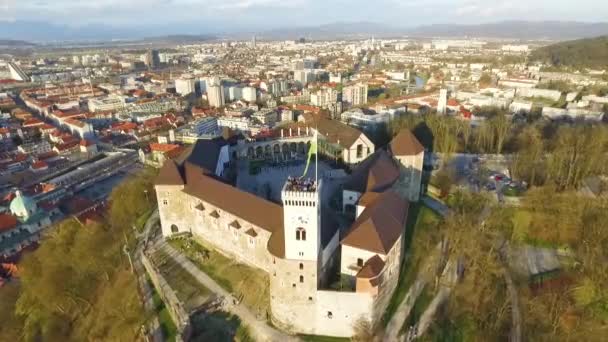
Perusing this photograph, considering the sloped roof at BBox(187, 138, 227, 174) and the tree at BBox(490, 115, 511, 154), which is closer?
the sloped roof at BBox(187, 138, 227, 174)

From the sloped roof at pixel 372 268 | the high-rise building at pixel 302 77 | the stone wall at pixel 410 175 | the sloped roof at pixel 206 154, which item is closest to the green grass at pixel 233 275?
the sloped roof at pixel 206 154

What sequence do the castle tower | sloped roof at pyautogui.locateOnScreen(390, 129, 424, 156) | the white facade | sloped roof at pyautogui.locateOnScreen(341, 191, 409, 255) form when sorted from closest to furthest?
the castle tower
sloped roof at pyautogui.locateOnScreen(341, 191, 409, 255)
sloped roof at pyautogui.locateOnScreen(390, 129, 424, 156)
the white facade

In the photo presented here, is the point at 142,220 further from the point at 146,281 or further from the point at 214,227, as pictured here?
the point at 214,227

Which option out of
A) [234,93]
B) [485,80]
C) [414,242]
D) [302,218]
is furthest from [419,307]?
[485,80]

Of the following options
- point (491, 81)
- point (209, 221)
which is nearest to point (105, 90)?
point (209, 221)

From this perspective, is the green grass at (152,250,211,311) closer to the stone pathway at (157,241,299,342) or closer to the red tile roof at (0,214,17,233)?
the stone pathway at (157,241,299,342)

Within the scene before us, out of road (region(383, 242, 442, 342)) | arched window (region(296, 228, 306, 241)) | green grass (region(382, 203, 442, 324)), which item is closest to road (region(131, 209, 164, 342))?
arched window (region(296, 228, 306, 241))
